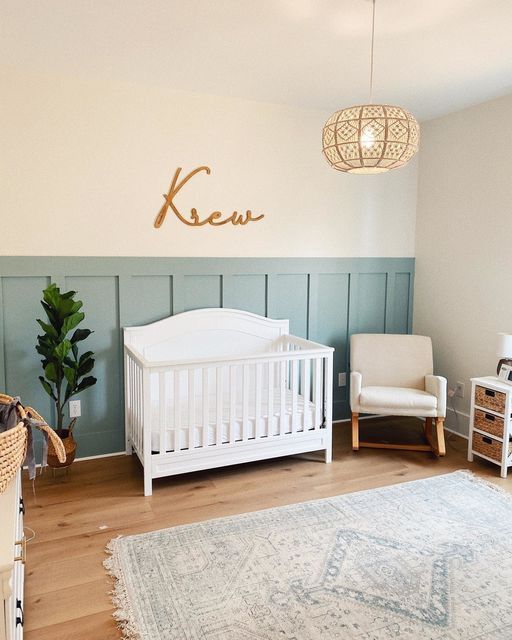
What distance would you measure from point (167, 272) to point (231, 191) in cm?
75

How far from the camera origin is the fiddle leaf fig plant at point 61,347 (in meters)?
3.03

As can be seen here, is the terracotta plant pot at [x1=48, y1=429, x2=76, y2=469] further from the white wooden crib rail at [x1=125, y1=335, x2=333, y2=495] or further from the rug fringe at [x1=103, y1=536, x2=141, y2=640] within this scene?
the rug fringe at [x1=103, y1=536, x2=141, y2=640]

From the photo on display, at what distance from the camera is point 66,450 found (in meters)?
3.15

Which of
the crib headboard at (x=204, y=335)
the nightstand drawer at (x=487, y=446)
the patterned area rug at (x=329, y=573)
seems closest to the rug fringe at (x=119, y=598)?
the patterned area rug at (x=329, y=573)

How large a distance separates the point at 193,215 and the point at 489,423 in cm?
238

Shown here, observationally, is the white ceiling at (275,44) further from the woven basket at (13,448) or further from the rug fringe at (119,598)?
the rug fringe at (119,598)

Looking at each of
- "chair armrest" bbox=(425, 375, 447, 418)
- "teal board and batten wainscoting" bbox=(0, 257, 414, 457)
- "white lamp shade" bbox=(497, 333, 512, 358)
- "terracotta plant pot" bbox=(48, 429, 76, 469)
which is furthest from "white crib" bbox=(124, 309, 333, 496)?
"white lamp shade" bbox=(497, 333, 512, 358)

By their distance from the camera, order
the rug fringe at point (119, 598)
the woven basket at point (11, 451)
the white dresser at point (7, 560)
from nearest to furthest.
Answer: the white dresser at point (7, 560) < the woven basket at point (11, 451) < the rug fringe at point (119, 598)

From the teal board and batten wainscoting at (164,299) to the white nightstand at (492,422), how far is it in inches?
44.0

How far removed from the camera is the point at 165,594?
2.11 metres

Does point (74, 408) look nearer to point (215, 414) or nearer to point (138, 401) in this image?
point (138, 401)

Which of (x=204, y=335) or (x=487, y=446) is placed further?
(x=204, y=335)

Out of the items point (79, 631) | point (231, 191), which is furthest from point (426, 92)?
point (79, 631)

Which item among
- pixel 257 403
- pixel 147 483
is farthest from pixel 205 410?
pixel 147 483
